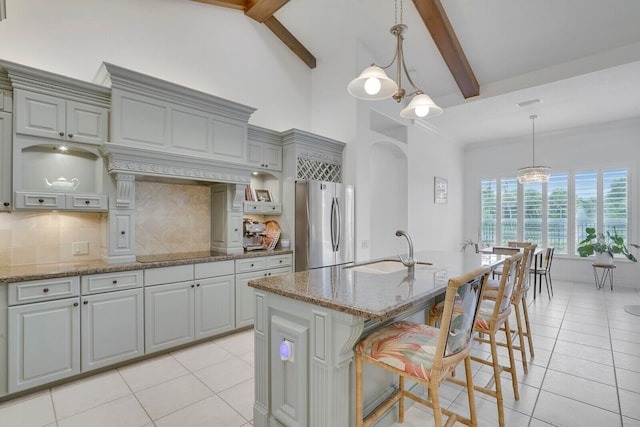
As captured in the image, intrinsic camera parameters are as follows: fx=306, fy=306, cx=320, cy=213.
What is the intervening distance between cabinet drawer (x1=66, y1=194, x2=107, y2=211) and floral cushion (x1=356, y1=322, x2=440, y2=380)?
2.51 m

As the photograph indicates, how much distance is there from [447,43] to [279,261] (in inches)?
138

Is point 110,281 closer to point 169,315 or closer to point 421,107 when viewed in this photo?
point 169,315

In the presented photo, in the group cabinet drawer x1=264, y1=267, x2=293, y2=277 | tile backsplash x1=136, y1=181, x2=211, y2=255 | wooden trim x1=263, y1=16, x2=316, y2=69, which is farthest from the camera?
wooden trim x1=263, y1=16, x2=316, y2=69

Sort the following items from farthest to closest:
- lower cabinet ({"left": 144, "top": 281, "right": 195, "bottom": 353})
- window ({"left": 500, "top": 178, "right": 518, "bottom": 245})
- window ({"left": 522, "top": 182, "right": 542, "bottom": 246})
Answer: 1. window ({"left": 500, "top": 178, "right": 518, "bottom": 245})
2. window ({"left": 522, "top": 182, "right": 542, "bottom": 246})
3. lower cabinet ({"left": 144, "top": 281, "right": 195, "bottom": 353})

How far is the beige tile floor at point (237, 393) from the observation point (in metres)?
2.02

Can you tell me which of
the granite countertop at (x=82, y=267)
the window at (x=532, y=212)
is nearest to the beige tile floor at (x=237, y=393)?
the granite countertop at (x=82, y=267)

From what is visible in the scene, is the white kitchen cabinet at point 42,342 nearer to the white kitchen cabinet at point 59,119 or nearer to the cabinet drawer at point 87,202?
the cabinet drawer at point 87,202

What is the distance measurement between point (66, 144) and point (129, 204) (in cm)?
68

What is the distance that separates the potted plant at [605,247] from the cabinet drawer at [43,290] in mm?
7505

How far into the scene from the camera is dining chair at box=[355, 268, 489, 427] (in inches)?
52.9

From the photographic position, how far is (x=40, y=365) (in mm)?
2279

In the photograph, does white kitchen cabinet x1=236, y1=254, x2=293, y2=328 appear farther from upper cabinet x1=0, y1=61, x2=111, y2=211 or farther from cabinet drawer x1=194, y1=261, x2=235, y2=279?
upper cabinet x1=0, y1=61, x2=111, y2=211

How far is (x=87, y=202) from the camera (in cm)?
262

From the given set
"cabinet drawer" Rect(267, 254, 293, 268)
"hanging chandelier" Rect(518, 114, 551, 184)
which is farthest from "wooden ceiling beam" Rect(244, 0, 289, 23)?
"hanging chandelier" Rect(518, 114, 551, 184)
